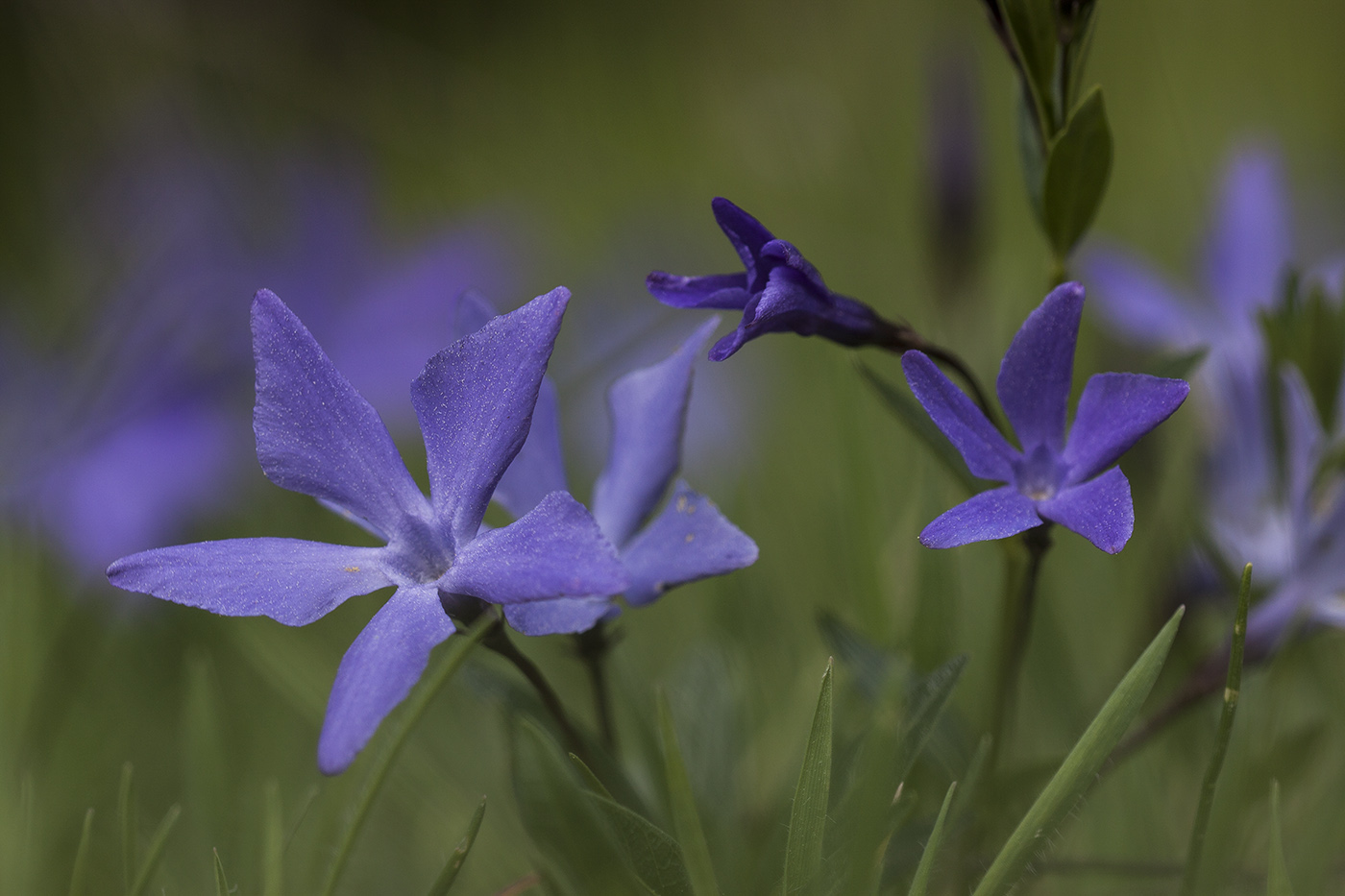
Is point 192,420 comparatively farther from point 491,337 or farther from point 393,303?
point 491,337

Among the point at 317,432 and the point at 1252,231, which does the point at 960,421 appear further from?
the point at 1252,231

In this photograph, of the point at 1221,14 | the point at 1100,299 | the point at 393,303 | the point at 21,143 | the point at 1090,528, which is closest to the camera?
the point at 1090,528

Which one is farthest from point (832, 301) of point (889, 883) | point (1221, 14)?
point (1221, 14)

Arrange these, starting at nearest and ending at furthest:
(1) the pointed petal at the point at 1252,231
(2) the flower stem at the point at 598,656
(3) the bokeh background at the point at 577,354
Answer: (2) the flower stem at the point at 598,656, (3) the bokeh background at the point at 577,354, (1) the pointed petal at the point at 1252,231

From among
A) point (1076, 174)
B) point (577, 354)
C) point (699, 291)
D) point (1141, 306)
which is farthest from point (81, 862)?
point (577, 354)

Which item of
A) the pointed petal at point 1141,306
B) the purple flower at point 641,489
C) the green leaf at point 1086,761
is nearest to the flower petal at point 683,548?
the purple flower at point 641,489

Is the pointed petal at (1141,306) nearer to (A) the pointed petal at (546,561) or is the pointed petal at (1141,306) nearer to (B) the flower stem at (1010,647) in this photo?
(B) the flower stem at (1010,647)
